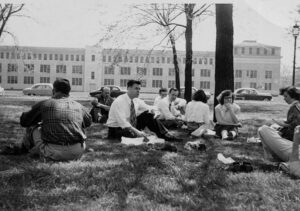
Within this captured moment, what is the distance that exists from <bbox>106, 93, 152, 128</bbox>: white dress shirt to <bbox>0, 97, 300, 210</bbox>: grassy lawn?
4.29 ft

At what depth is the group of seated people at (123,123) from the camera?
18.5 ft

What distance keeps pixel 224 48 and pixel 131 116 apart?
4.44 m

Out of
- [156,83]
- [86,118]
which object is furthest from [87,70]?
[86,118]

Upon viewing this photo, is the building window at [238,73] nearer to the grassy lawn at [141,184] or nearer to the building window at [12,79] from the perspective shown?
the building window at [12,79]

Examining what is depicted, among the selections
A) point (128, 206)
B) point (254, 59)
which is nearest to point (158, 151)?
point (128, 206)

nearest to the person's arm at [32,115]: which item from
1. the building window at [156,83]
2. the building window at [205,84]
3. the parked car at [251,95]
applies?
the parked car at [251,95]

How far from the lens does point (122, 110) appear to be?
7.91 m

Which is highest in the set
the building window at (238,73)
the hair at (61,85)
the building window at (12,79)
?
the building window at (238,73)

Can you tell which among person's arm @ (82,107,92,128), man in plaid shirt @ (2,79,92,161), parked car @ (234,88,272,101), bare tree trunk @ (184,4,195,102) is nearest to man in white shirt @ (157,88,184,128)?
person's arm @ (82,107,92,128)

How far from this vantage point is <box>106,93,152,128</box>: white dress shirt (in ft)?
25.6

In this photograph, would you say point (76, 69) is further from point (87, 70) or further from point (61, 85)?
point (61, 85)

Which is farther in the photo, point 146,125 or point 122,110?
point 146,125

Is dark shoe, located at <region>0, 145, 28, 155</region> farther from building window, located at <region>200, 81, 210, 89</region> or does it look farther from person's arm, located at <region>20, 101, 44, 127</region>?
building window, located at <region>200, 81, 210, 89</region>

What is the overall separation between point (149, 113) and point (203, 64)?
82071mm
